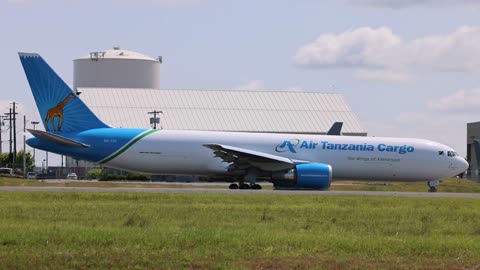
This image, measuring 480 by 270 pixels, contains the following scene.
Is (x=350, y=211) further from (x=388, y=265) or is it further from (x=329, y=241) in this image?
(x=388, y=265)

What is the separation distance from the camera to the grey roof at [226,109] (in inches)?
3073

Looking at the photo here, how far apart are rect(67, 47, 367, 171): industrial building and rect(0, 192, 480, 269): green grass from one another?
166 ft

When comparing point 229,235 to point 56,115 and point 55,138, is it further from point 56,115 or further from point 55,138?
point 56,115

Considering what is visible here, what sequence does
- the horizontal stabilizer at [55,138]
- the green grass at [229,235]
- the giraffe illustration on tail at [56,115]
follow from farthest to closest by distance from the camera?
the giraffe illustration on tail at [56,115] → the horizontal stabilizer at [55,138] → the green grass at [229,235]

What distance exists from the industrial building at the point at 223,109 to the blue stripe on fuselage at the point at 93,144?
31.6 meters

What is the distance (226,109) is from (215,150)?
3937 centimetres

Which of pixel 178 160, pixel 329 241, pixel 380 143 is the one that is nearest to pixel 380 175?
pixel 380 143

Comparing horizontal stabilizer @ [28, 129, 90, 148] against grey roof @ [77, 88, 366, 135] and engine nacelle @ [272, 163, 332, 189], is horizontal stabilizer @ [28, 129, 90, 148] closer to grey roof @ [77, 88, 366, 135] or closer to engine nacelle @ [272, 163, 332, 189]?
engine nacelle @ [272, 163, 332, 189]

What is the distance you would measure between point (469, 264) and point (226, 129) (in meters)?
64.3

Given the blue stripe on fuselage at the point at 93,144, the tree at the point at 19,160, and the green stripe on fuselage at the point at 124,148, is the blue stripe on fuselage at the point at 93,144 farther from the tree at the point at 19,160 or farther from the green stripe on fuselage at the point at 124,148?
the tree at the point at 19,160

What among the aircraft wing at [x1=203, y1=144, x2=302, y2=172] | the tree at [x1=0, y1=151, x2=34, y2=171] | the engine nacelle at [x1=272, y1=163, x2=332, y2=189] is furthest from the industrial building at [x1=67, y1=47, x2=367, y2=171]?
the engine nacelle at [x1=272, y1=163, x2=332, y2=189]

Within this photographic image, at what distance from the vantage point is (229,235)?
1628 cm

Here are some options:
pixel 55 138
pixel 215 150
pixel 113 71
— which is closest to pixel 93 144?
pixel 55 138

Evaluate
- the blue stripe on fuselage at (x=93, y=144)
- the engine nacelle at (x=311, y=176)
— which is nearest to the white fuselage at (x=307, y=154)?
the blue stripe on fuselage at (x=93, y=144)
